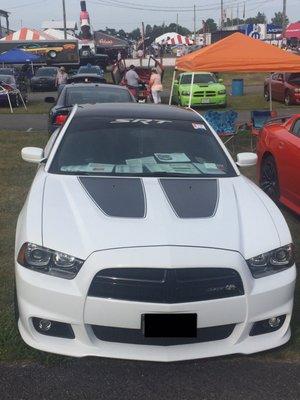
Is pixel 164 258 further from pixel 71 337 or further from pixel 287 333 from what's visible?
pixel 287 333

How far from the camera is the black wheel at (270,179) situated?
288 inches

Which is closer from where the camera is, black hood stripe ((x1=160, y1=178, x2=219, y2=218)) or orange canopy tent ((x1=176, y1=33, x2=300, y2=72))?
black hood stripe ((x1=160, y1=178, x2=219, y2=218))

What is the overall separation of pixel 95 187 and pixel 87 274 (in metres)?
1.02

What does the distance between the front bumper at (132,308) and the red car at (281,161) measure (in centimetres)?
336

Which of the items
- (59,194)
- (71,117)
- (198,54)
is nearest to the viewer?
(59,194)

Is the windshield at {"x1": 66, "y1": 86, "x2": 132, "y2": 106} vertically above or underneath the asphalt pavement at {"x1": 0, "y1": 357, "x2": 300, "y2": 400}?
above

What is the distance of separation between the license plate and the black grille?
0.09 m

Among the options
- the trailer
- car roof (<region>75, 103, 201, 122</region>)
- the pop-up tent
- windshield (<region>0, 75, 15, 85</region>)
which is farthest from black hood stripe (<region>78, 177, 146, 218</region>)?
Answer: the trailer

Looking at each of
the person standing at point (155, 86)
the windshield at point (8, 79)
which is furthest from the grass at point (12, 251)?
the windshield at point (8, 79)

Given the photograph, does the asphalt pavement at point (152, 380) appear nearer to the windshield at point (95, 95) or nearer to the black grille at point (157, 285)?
the black grille at point (157, 285)

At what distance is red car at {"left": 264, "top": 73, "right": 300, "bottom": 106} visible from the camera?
22.4 m

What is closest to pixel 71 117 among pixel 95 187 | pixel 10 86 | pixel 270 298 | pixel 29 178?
pixel 95 187

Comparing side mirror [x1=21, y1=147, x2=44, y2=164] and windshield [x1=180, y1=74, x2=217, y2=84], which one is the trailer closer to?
windshield [x1=180, y1=74, x2=217, y2=84]

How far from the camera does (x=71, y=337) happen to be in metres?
3.35
